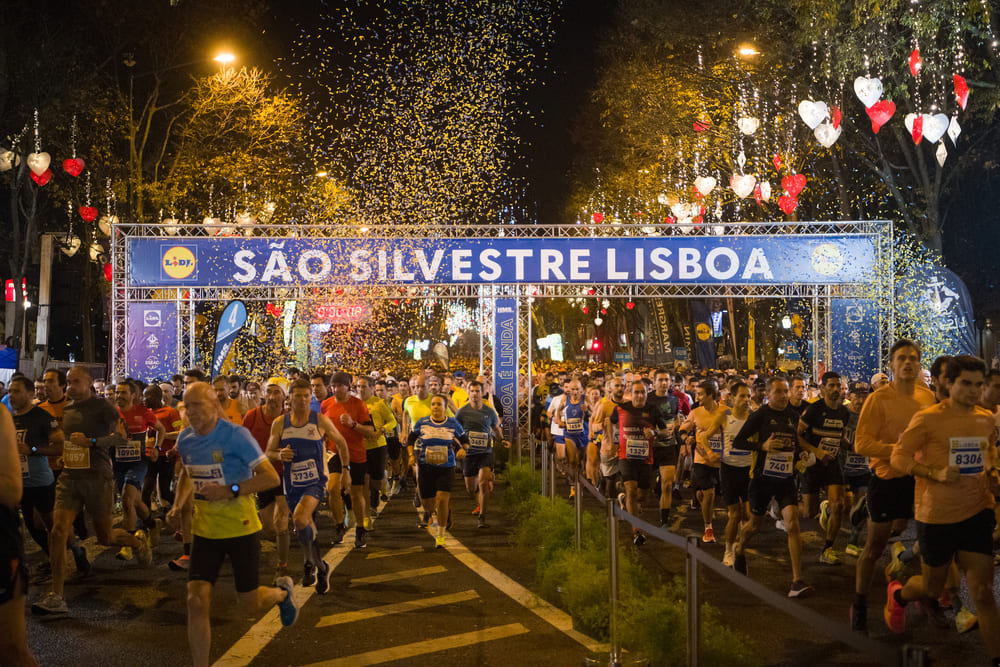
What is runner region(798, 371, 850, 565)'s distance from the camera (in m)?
10.6

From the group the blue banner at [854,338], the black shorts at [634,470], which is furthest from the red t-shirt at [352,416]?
the blue banner at [854,338]

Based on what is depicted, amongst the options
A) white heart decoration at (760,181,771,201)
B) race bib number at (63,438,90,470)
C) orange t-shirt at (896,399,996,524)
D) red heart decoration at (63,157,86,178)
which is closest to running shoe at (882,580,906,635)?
orange t-shirt at (896,399,996,524)

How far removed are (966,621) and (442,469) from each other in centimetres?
642

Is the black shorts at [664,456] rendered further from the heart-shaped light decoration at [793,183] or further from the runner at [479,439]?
the heart-shaped light decoration at [793,183]

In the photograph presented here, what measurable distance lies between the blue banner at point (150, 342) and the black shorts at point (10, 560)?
17576mm

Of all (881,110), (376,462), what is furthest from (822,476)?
(881,110)

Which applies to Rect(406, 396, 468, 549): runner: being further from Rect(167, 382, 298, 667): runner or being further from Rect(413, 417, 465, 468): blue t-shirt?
Rect(167, 382, 298, 667): runner

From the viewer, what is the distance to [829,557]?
10.6m

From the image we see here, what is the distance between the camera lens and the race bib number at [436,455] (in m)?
12.4

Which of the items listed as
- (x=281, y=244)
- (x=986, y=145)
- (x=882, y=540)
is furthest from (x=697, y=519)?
(x=986, y=145)

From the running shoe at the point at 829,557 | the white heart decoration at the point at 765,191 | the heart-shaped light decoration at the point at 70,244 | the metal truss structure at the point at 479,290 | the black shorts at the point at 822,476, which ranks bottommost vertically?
the running shoe at the point at 829,557

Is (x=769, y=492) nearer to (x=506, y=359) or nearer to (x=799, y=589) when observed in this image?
(x=799, y=589)

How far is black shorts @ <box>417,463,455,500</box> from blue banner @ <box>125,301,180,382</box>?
11.2 meters

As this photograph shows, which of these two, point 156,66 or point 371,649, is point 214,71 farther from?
point 371,649
